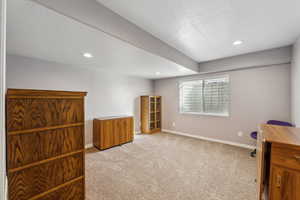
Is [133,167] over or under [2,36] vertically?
under

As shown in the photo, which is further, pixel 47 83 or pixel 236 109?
pixel 236 109

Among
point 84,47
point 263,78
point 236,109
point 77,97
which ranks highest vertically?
point 84,47

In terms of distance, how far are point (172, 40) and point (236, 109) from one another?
107 inches

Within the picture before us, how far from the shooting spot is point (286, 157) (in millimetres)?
939

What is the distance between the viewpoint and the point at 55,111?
123cm

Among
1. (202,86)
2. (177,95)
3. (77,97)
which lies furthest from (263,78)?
(77,97)

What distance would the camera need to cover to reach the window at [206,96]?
3.75 meters

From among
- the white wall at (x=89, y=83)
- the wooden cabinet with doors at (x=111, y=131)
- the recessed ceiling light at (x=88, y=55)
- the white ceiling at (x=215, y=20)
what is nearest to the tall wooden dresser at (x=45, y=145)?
the white ceiling at (x=215, y=20)

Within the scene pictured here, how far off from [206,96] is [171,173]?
9.20 feet

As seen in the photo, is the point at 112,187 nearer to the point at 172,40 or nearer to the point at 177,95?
the point at 172,40

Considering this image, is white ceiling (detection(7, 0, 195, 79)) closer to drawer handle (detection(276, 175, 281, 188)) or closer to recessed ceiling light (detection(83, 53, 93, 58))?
recessed ceiling light (detection(83, 53, 93, 58))

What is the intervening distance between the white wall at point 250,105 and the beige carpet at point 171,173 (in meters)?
0.58

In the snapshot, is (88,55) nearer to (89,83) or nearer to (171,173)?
(89,83)

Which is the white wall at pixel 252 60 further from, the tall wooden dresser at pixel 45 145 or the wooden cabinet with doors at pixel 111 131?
the tall wooden dresser at pixel 45 145
